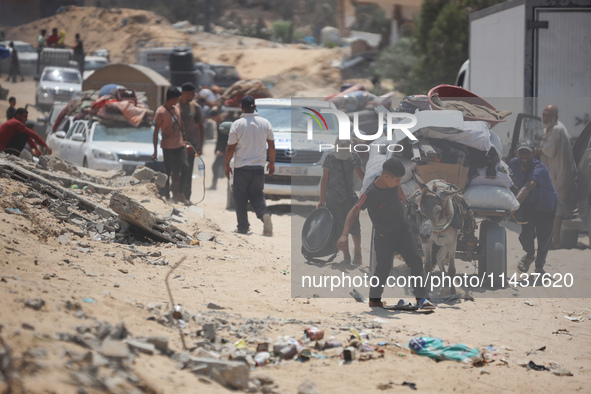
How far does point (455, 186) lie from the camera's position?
7867mm

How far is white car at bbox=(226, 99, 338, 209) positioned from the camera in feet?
39.7

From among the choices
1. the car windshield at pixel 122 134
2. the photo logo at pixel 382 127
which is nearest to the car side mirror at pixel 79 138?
the car windshield at pixel 122 134

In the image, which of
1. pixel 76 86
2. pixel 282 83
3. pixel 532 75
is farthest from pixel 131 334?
pixel 282 83

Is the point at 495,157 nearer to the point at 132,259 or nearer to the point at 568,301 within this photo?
the point at 568,301

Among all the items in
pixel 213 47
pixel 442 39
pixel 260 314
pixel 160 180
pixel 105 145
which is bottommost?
pixel 260 314

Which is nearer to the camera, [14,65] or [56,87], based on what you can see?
[56,87]

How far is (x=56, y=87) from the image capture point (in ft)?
93.2

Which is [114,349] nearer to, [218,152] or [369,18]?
[218,152]

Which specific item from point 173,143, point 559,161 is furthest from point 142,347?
point 173,143

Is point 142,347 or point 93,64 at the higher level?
point 93,64

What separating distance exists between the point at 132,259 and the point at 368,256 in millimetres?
2561

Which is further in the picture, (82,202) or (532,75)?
(532,75)

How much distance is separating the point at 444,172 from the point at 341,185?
3.69 ft

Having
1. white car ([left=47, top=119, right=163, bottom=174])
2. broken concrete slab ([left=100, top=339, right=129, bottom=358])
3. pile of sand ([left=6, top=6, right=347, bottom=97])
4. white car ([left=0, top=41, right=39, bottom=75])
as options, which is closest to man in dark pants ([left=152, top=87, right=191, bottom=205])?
white car ([left=47, top=119, right=163, bottom=174])
